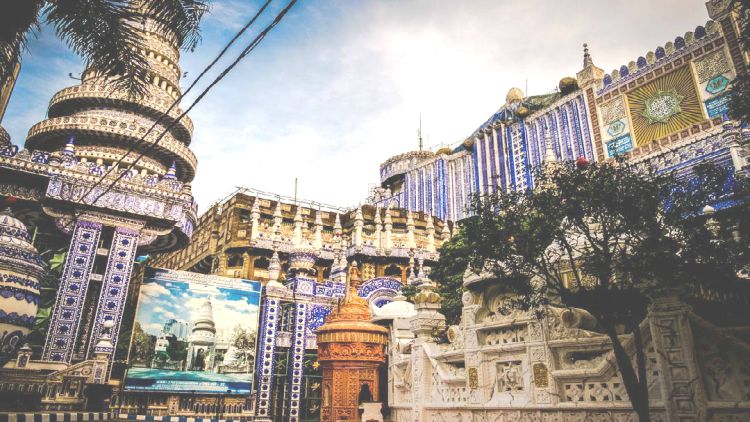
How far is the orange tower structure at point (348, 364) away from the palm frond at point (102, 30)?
6.83 m

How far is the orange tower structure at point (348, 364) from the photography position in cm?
1148

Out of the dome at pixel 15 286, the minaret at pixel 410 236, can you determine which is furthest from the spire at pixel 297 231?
the dome at pixel 15 286

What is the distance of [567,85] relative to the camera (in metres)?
43.8

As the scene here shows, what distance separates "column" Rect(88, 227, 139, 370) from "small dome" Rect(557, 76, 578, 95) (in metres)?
38.6

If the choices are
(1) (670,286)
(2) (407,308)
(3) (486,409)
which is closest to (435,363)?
(3) (486,409)

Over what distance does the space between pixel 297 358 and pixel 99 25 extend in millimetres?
14706

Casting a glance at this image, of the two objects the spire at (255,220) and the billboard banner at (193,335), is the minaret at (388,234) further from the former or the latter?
the billboard banner at (193,335)

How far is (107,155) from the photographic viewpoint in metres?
22.7

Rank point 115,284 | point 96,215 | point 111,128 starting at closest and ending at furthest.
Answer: point 115,284 → point 96,215 → point 111,128

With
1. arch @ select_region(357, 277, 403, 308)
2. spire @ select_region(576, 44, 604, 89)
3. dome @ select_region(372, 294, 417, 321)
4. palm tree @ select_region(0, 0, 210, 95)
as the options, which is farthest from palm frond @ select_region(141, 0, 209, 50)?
spire @ select_region(576, 44, 604, 89)

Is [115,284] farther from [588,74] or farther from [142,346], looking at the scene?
[588,74]

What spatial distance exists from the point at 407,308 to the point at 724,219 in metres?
8.04

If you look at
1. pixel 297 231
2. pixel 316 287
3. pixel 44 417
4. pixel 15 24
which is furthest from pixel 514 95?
pixel 44 417

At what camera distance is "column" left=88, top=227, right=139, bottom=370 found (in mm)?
Result: 15852
